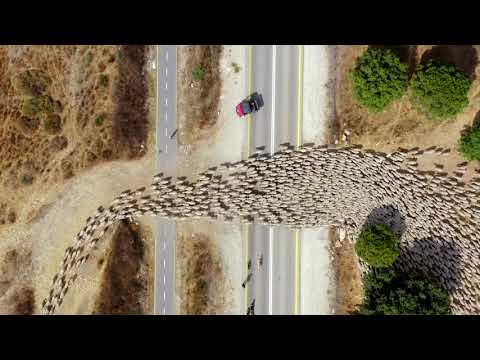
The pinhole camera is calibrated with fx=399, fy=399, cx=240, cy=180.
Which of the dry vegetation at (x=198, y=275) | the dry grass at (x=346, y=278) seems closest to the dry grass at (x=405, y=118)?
the dry grass at (x=346, y=278)

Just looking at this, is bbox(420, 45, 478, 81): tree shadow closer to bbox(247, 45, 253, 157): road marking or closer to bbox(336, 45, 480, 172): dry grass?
bbox(336, 45, 480, 172): dry grass

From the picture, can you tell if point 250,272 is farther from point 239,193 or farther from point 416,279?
point 416,279

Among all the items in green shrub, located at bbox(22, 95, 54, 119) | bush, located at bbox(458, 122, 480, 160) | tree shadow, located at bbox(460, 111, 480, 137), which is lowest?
bush, located at bbox(458, 122, 480, 160)

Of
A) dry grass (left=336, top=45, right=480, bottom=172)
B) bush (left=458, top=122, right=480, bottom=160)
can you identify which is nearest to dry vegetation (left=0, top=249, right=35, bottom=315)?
dry grass (left=336, top=45, right=480, bottom=172)

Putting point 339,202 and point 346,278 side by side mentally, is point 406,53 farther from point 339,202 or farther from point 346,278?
point 346,278

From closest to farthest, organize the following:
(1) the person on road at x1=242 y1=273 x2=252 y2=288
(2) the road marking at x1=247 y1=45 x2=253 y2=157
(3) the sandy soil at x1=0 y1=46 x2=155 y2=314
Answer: (2) the road marking at x1=247 y1=45 x2=253 y2=157 < (3) the sandy soil at x1=0 y1=46 x2=155 y2=314 < (1) the person on road at x1=242 y1=273 x2=252 y2=288
